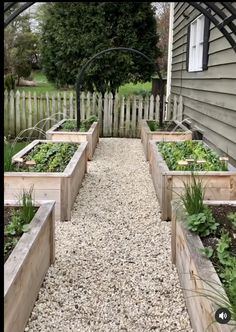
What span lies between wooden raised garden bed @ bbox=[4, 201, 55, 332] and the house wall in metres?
2.61

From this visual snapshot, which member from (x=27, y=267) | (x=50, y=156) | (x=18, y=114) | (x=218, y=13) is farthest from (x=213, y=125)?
(x=18, y=114)

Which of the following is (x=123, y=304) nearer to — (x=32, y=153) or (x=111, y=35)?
(x=32, y=153)

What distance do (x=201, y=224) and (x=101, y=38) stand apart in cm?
836

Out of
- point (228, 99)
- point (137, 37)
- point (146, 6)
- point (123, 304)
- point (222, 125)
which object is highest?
point (146, 6)

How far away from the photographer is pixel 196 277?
212 centimetres

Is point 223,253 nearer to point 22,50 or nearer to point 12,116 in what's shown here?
point 12,116

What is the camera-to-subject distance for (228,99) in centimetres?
502

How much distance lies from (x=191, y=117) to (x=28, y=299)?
623 cm

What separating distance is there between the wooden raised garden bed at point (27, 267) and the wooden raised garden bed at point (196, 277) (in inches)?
32.3

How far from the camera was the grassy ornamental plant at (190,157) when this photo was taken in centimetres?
433

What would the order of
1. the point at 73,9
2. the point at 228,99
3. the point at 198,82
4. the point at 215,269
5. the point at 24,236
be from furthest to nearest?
the point at 73,9 → the point at 198,82 → the point at 228,99 → the point at 24,236 → the point at 215,269

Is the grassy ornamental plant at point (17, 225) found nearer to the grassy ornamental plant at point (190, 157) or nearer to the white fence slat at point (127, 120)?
the grassy ornamental plant at point (190, 157)

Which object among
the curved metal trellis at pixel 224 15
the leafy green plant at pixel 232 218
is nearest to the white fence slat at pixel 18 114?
the curved metal trellis at pixel 224 15
